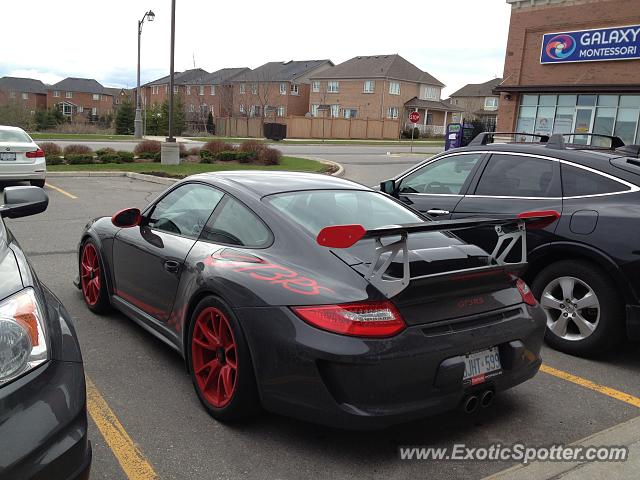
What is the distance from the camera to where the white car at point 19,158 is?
41.6 ft

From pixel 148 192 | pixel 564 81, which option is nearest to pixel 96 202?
pixel 148 192

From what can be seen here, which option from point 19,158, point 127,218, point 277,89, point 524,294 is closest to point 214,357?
point 127,218

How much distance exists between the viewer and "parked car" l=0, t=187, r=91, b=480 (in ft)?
6.31

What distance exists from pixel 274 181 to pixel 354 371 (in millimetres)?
1792

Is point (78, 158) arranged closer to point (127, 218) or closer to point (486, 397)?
point (127, 218)

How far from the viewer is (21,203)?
11.4 ft

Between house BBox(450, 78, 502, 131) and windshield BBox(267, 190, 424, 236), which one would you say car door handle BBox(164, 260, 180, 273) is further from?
house BBox(450, 78, 502, 131)

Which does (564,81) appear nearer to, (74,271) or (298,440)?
(74,271)

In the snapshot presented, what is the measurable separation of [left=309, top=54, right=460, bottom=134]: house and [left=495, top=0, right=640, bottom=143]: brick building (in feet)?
125

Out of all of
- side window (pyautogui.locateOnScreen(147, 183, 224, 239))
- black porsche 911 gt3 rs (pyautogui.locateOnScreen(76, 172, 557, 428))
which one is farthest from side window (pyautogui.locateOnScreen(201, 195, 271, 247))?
side window (pyautogui.locateOnScreen(147, 183, 224, 239))

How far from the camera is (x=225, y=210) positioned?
3.85m

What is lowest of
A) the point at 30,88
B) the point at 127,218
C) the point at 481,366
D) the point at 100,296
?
the point at 100,296

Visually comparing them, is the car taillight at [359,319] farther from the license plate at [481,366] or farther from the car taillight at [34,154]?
the car taillight at [34,154]

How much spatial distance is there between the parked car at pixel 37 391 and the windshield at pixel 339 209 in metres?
1.58
